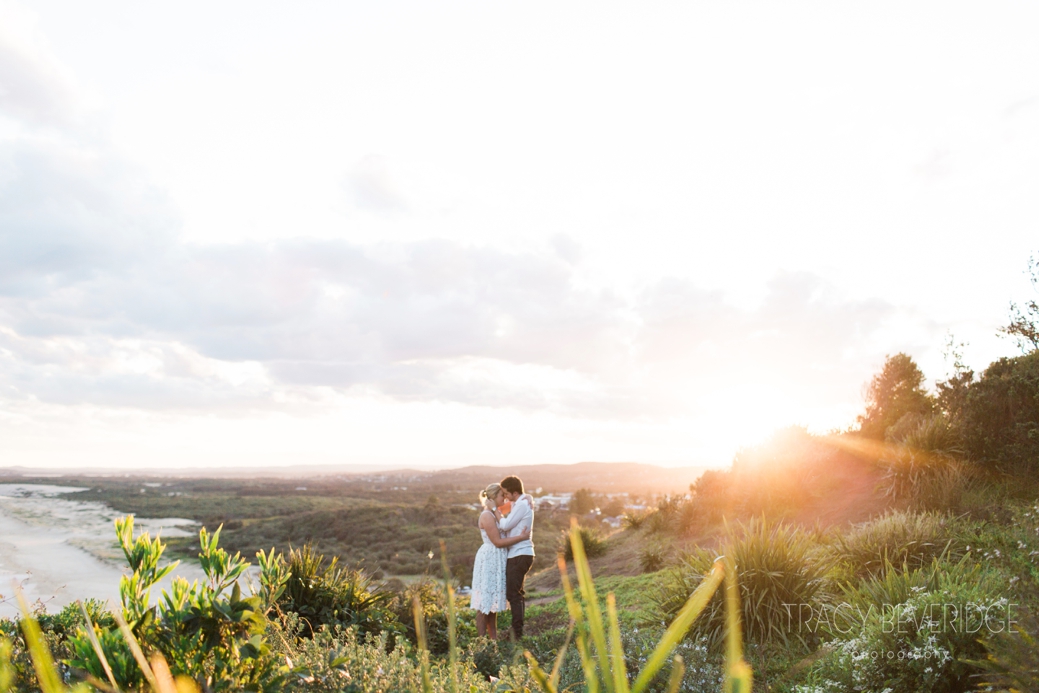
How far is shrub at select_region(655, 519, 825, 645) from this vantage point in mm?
6305

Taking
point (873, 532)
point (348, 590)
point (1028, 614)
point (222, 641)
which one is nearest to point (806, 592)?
point (873, 532)

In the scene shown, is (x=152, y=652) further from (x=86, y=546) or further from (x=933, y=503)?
(x=86, y=546)

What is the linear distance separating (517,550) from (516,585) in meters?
0.46

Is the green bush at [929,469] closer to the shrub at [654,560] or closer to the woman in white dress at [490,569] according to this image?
the shrub at [654,560]

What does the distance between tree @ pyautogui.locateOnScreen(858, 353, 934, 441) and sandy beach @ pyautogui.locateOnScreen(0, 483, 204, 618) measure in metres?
14.4

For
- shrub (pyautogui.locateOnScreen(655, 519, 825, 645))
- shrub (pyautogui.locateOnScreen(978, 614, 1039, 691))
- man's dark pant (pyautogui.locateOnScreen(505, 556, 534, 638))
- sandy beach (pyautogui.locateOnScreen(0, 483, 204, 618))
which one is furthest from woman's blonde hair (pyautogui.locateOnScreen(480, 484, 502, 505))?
shrub (pyautogui.locateOnScreen(978, 614, 1039, 691))

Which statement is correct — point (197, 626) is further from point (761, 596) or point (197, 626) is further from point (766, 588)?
point (766, 588)

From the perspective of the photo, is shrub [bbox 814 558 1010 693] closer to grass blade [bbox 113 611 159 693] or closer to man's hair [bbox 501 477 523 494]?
man's hair [bbox 501 477 523 494]

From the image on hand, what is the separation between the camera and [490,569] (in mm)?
7410

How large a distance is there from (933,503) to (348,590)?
28.5 feet

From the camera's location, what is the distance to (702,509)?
14.6 meters

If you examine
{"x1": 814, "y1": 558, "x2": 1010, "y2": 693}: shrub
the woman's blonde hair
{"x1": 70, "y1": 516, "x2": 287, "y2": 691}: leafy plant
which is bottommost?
{"x1": 814, "y1": 558, "x2": 1010, "y2": 693}: shrub

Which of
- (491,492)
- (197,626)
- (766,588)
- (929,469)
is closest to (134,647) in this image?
(197,626)

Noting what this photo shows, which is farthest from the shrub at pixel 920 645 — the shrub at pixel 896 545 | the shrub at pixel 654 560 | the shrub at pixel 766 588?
the shrub at pixel 654 560
